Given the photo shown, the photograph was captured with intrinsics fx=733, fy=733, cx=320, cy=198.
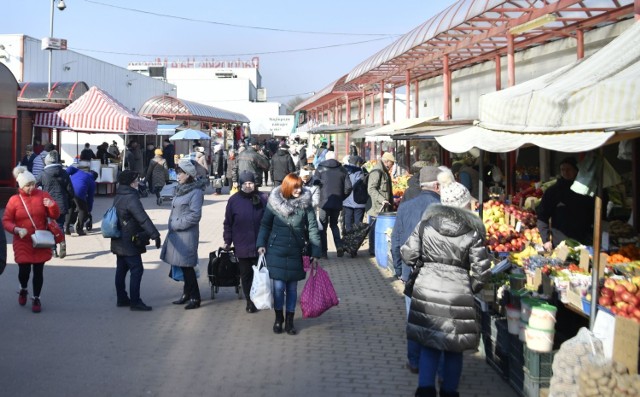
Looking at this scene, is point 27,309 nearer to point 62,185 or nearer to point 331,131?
point 62,185

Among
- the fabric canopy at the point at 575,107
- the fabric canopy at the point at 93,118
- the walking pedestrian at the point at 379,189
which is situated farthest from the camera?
the fabric canopy at the point at 93,118

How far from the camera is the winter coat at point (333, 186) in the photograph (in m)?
12.1

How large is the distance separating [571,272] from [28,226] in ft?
19.2

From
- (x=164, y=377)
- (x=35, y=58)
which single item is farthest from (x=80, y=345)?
(x=35, y=58)

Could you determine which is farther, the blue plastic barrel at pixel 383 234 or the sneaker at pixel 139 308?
the blue plastic barrel at pixel 383 234

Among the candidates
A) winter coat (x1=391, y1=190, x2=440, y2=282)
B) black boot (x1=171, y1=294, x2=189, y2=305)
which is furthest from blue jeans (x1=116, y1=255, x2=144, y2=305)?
winter coat (x1=391, y1=190, x2=440, y2=282)

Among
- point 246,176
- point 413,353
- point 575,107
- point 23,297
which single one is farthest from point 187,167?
point 575,107

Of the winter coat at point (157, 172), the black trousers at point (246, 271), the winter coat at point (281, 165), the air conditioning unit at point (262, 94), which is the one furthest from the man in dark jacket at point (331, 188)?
the air conditioning unit at point (262, 94)

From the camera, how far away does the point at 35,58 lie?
33312 mm

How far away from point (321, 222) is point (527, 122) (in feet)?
22.6

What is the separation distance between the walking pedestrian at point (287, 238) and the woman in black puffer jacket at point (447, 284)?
242 cm

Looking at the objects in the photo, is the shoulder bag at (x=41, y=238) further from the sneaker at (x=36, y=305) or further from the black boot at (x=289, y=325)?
the black boot at (x=289, y=325)

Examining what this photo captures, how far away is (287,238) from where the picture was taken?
24.5 feet

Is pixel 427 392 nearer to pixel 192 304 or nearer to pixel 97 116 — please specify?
pixel 192 304
